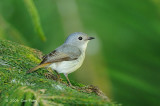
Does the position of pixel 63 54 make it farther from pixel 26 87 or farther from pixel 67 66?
pixel 26 87

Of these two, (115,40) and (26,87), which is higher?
(115,40)

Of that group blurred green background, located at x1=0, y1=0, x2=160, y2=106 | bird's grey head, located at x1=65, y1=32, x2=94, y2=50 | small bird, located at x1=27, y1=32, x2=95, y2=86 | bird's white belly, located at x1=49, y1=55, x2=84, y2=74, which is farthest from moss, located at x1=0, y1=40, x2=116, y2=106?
bird's grey head, located at x1=65, y1=32, x2=94, y2=50

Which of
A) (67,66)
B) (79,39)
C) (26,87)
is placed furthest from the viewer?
(79,39)

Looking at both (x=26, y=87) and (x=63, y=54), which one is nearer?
(x=26, y=87)

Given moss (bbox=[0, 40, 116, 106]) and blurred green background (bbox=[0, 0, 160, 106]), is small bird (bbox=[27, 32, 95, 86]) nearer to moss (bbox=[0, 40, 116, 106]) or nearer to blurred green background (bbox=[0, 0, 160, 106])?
blurred green background (bbox=[0, 0, 160, 106])

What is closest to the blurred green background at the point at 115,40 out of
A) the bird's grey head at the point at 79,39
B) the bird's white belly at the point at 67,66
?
the bird's grey head at the point at 79,39

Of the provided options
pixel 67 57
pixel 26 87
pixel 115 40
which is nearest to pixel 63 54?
pixel 67 57

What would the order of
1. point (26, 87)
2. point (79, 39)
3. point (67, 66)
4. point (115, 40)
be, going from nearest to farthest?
point (26, 87), point (67, 66), point (115, 40), point (79, 39)
